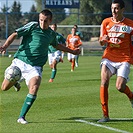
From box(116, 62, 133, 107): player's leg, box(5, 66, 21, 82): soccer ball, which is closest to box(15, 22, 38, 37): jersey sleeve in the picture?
box(5, 66, 21, 82): soccer ball

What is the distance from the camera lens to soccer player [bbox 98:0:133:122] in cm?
930

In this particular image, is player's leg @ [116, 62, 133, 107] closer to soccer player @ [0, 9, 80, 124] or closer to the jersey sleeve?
soccer player @ [0, 9, 80, 124]

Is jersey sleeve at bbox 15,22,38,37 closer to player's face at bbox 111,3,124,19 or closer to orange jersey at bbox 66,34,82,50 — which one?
player's face at bbox 111,3,124,19

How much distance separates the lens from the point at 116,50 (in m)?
9.45

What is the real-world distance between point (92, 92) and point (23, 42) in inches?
200

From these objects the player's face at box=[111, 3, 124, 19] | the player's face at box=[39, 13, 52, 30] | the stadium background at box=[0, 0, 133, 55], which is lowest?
the stadium background at box=[0, 0, 133, 55]

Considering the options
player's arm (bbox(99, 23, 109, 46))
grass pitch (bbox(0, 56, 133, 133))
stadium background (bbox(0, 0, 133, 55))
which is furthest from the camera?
stadium background (bbox(0, 0, 133, 55))

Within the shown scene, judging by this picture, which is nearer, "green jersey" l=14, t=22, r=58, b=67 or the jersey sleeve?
the jersey sleeve

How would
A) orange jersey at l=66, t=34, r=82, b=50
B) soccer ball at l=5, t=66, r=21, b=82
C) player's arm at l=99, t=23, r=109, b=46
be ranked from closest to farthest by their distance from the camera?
player's arm at l=99, t=23, r=109, b=46 → soccer ball at l=5, t=66, r=21, b=82 → orange jersey at l=66, t=34, r=82, b=50

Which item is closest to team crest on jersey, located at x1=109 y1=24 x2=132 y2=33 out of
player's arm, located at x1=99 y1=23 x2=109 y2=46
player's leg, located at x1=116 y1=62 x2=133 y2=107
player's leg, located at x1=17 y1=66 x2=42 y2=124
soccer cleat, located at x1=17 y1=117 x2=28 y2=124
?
player's arm, located at x1=99 y1=23 x2=109 y2=46

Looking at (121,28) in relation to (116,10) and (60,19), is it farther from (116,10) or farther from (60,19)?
(60,19)

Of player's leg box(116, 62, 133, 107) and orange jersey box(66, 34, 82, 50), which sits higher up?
player's leg box(116, 62, 133, 107)

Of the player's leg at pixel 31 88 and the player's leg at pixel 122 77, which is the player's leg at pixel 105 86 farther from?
the player's leg at pixel 31 88

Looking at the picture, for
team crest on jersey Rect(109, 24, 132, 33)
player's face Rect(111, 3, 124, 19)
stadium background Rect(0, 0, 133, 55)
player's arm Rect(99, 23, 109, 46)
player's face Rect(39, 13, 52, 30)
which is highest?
player's face Rect(111, 3, 124, 19)
